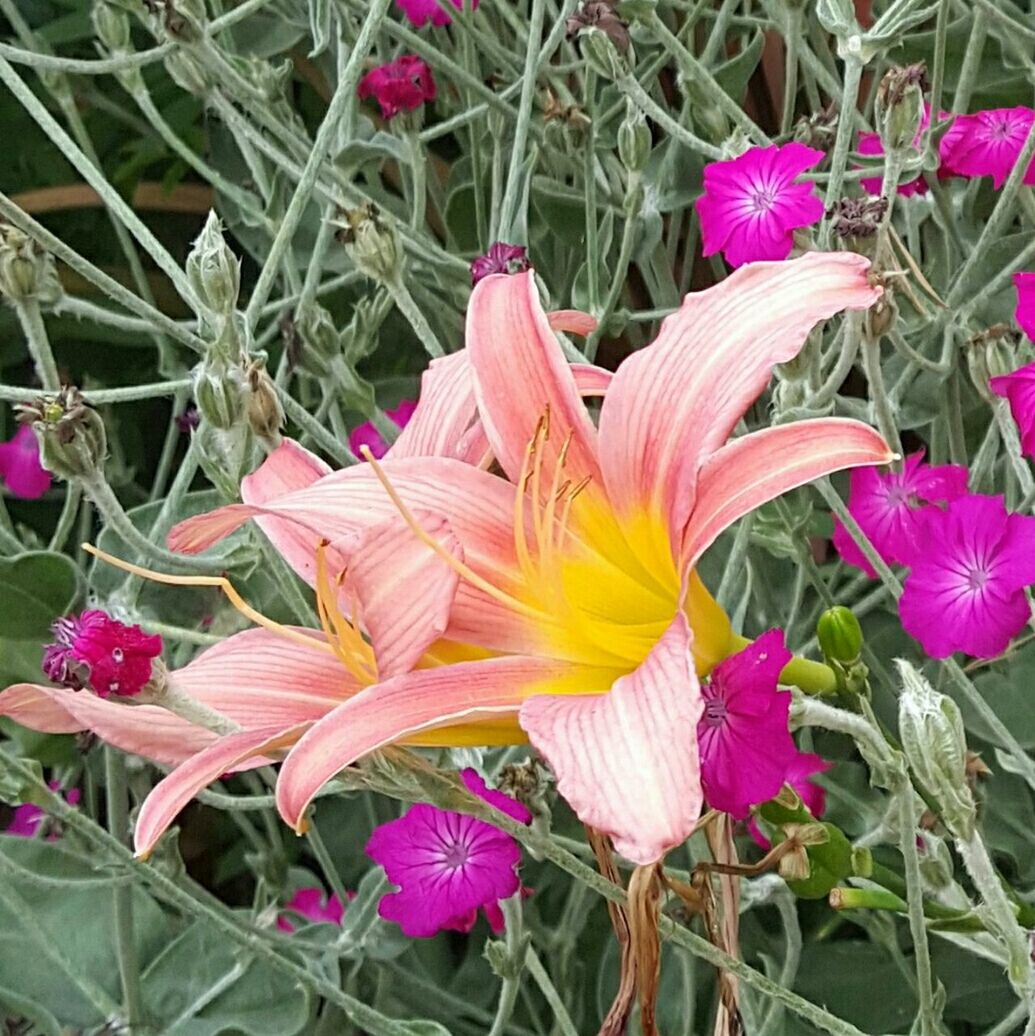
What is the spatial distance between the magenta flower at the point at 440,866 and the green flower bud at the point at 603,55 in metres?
0.27

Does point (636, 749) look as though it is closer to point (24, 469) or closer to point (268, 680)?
point (268, 680)

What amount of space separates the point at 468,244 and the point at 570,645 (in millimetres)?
441

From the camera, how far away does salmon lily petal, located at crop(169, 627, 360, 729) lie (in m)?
0.33

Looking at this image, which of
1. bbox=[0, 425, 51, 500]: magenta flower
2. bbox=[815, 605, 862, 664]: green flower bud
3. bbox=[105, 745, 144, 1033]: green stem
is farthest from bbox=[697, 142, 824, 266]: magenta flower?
bbox=[0, 425, 51, 500]: magenta flower

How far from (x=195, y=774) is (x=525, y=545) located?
0.30 feet

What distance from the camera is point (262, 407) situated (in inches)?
14.8

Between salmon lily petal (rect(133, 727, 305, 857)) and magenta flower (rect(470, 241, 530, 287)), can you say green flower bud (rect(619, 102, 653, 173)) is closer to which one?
magenta flower (rect(470, 241, 530, 287))

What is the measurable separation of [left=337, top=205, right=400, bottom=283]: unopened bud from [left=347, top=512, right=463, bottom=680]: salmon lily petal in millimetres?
185

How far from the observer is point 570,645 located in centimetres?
34

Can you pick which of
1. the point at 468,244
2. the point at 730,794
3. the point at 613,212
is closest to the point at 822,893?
the point at 730,794

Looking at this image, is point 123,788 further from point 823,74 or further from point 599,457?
point 823,74

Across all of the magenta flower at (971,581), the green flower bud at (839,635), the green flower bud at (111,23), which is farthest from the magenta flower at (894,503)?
the green flower bud at (111,23)

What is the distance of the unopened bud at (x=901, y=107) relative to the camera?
42 centimetres

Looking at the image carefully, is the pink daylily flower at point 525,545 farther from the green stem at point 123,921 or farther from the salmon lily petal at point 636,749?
the green stem at point 123,921
